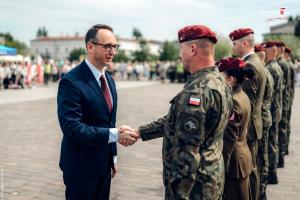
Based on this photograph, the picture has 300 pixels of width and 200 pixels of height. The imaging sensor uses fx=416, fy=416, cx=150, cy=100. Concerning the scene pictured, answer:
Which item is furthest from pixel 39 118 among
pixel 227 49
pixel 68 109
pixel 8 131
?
pixel 227 49

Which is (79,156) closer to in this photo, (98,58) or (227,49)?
(98,58)

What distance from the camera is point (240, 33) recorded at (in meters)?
Result: 4.66

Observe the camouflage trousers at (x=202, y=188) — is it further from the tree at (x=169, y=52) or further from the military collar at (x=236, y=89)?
the tree at (x=169, y=52)

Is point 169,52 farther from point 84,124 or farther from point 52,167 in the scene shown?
point 84,124

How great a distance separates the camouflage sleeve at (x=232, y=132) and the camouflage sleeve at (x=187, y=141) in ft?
3.32

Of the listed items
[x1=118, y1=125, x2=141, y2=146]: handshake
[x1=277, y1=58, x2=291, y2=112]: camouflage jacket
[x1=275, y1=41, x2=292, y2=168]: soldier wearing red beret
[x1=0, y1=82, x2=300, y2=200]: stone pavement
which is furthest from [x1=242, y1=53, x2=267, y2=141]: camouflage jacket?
[x1=277, y1=58, x2=291, y2=112]: camouflage jacket

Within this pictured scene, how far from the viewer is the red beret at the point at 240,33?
4633mm

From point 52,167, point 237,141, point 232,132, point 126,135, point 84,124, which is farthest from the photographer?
point 52,167

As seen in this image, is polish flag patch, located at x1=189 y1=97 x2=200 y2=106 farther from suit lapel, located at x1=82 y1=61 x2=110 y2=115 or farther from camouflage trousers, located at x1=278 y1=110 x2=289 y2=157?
camouflage trousers, located at x1=278 y1=110 x2=289 y2=157

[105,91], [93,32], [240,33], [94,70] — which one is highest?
[240,33]

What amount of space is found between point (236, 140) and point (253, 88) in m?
1.01

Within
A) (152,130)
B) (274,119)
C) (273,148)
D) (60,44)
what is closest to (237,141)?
(152,130)

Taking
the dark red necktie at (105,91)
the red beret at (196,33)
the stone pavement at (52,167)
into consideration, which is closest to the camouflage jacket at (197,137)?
the red beret at (196,33)

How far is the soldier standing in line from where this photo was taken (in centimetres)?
249
